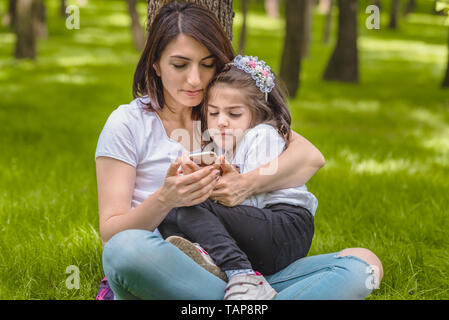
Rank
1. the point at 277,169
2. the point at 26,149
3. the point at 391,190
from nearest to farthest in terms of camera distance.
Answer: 1. the point at 277,169
2. the point at 391,190
3. the point at 26,149

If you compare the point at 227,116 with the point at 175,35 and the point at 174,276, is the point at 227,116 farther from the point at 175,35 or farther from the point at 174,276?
the point at 174,276

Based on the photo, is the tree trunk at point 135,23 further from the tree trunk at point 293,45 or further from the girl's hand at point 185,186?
the girl's hand at point 185,186

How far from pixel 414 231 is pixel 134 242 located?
95.5 inches

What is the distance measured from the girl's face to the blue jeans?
734mm

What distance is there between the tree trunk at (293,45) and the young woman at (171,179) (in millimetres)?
7791

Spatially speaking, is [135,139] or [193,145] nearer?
[135,139]

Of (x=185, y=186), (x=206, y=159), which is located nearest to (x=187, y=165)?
(x=185, y=186)

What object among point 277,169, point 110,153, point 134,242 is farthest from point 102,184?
point 277,169

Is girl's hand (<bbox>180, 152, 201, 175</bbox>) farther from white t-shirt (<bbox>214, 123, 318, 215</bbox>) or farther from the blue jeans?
white t-shirt (<bbox>214, 123, 318, 215</bbox>)

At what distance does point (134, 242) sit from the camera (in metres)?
2.40

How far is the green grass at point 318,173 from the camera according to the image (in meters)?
3.46

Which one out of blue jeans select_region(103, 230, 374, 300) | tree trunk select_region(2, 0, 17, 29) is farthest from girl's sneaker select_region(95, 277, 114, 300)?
tree trunk select_region(2, 0, 17, 29)

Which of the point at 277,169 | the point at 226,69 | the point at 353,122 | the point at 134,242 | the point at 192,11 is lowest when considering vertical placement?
the point at 353,122
